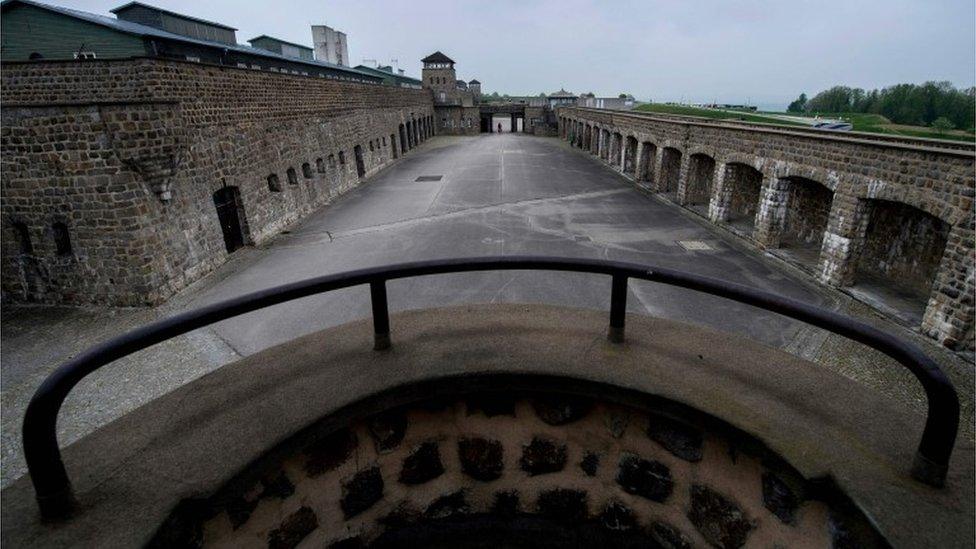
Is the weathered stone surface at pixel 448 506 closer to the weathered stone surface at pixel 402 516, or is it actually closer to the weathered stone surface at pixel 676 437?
the weathered stone surface at pixel 402 516

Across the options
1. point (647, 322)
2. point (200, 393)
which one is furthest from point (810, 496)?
point (200, 393)

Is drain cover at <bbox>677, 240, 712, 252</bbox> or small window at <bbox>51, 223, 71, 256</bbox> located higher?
small window at <bbox>51, 223, 71, 256</bbox>

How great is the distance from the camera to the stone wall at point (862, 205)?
7676 mm

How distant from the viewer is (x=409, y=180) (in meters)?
23.9

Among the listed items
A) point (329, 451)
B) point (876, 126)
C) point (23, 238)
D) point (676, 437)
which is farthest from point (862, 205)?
point (876, 126)

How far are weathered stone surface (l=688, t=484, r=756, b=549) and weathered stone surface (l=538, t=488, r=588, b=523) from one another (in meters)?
0.58

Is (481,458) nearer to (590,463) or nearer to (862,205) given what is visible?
(590,463)

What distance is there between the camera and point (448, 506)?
2.75m

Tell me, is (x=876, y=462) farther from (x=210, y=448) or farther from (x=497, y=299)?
(x=497, y=299)

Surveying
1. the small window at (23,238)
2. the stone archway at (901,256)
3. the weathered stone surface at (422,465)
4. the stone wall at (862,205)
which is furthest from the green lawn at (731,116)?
the small window at (23,238)

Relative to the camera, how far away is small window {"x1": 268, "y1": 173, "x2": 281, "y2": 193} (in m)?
14.8

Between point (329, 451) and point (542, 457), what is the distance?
114cm

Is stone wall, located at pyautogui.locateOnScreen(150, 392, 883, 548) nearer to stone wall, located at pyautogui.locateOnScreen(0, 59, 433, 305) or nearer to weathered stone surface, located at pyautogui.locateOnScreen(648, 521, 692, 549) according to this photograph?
weathered stone surface, located at pyautogui.locateOnScreen(648, 521, 692, 549)

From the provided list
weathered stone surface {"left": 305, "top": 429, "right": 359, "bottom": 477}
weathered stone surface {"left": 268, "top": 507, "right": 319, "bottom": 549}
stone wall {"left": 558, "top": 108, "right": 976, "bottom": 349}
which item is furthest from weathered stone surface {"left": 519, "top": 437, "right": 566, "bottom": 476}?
stone wall {"left": 558, "top": 108, "right": 976, "bottom": 349}
